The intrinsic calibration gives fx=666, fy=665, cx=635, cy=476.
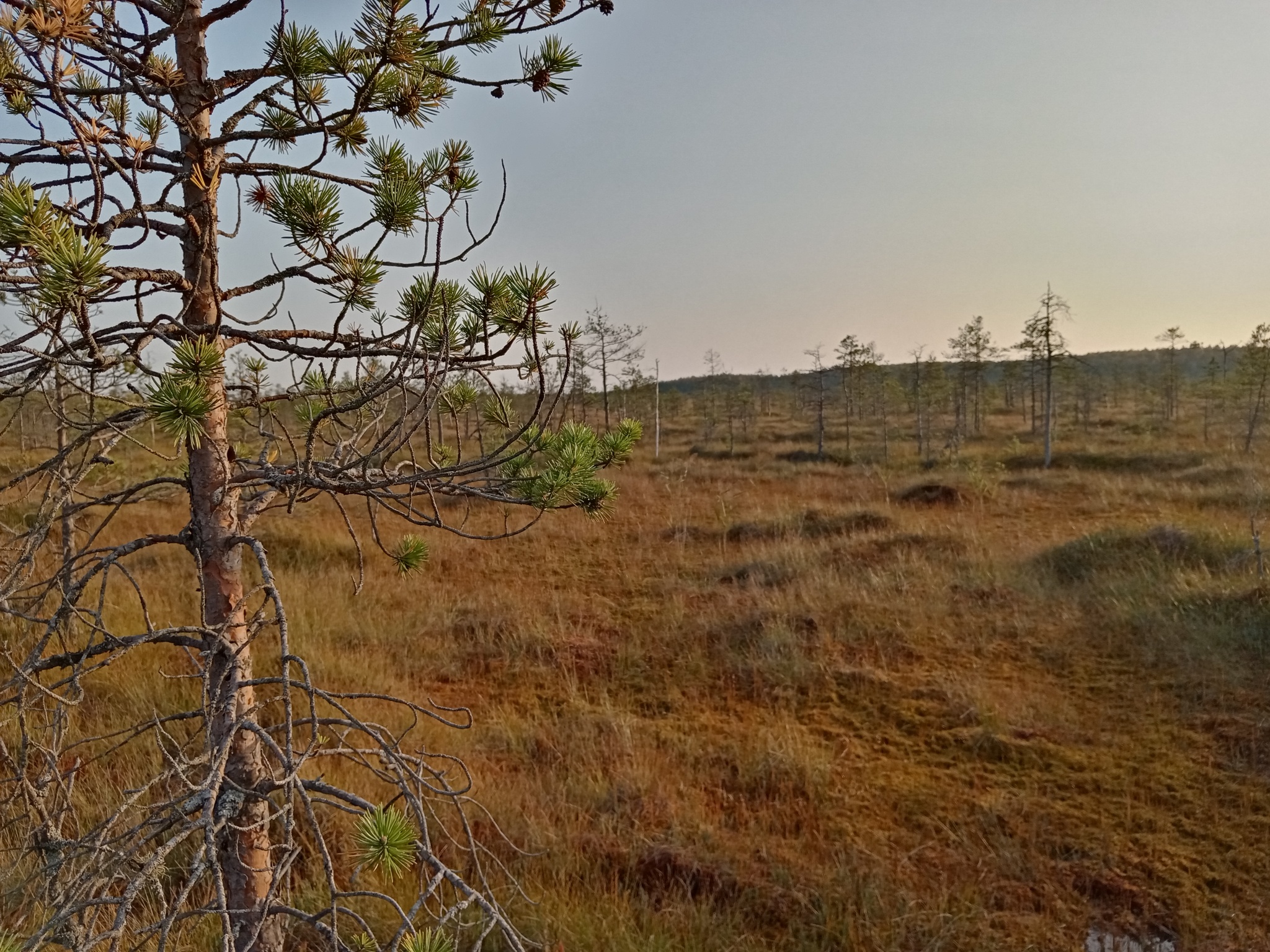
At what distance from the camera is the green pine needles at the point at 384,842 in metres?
1.22

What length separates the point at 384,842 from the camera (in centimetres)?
123

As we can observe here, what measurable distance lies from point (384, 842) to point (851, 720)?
4.49 metres

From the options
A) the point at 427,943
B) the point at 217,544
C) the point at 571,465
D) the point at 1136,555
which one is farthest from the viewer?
the point at 1136,555

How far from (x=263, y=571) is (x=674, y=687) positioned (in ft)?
15.3

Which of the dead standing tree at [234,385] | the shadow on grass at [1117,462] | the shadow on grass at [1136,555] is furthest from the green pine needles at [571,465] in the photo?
the shadow on grass at [1117,462]

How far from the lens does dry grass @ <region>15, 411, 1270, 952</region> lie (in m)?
3.11

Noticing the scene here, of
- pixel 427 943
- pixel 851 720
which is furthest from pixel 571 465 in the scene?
pixel 851 720

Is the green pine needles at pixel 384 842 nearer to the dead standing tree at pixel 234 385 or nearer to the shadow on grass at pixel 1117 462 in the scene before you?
the dead standing tree at pixel 234 385

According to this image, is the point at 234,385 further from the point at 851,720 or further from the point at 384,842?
the point at 851,720

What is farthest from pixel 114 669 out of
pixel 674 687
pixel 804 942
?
pixel 804 942

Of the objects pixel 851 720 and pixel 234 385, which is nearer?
pixel 234 385

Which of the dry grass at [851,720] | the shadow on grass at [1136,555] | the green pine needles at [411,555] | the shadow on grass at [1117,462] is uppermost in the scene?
Answer: the green pine needles at [411,555]

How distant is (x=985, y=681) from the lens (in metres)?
5.46

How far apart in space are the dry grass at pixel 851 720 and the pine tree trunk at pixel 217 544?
1.49 meters
